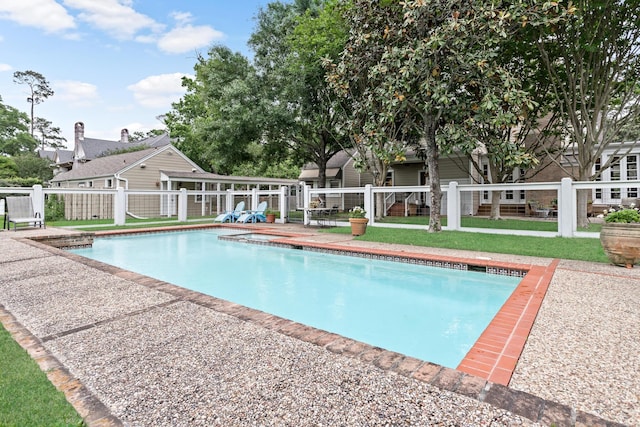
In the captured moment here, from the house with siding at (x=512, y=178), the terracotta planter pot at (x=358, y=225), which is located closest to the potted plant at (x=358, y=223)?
the terracotta planter pot at (x=358, y=225)

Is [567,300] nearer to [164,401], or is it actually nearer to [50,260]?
[164,401]

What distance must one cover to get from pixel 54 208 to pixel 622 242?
73.8 ft

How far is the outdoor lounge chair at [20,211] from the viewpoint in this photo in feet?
36.4

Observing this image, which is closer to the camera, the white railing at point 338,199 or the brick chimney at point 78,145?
the white railing at point 338,199

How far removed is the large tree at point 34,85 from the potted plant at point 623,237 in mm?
56198

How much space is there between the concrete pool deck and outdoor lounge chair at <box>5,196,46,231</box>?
960cm

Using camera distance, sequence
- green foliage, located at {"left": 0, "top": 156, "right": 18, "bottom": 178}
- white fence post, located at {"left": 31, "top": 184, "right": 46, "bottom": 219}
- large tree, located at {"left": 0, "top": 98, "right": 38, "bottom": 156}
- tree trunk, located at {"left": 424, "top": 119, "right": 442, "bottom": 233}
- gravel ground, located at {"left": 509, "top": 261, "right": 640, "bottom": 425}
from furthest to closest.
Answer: large tree, located at {"left": 0, "top": 98, "right": 38, "bottom": 156}
green foliage, located at {"left": 0, "top": 156, "right": 18, "bottom": 178}
white fence post, located at {"left": 31, "top": 184, "right": 46, "bottom": 219}
tree trunk, located at {"left": 424, "top": 119, "right": 442, "bottom": 233}
gravel ground, located at {"left": 509, "top": 261, "right": 640, "bottom": 425}

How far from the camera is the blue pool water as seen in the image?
158 inches

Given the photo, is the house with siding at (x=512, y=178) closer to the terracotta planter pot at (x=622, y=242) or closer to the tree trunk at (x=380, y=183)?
the tree trunk at (x=380, y=183)

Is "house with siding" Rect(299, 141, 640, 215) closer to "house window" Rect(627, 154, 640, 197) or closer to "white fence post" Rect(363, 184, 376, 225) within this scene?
"house window" Rect(627, 154, 640, 197)

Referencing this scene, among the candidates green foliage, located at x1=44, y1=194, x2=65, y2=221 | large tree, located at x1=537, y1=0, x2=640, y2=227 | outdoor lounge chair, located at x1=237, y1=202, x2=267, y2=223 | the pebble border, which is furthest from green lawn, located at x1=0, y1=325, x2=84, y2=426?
green foliage, located at x1=44, y1=194, x2=65, y2=221

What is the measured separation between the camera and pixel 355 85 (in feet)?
44.1

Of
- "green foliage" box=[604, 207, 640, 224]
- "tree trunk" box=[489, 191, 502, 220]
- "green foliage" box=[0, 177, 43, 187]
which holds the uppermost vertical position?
"green foliage" box=[0, 177, 43, 187]

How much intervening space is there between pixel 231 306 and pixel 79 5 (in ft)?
62.6
